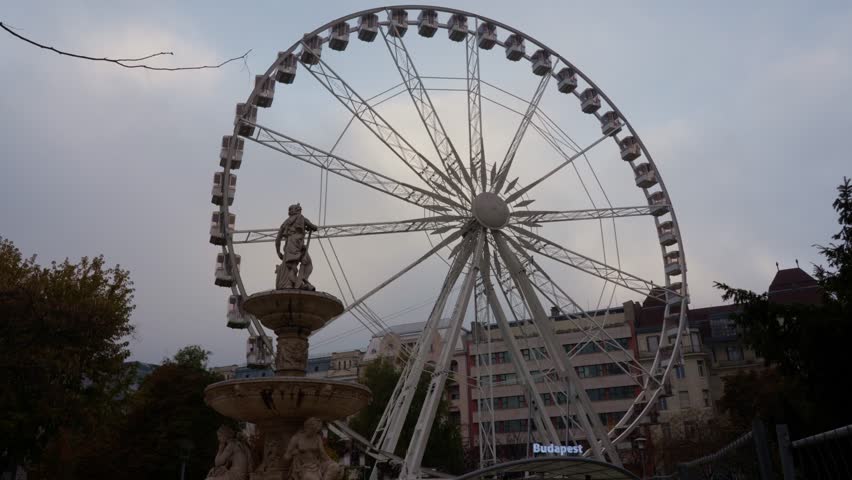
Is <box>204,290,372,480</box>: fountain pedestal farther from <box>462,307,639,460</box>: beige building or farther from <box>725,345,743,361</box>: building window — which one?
<box>725,345,743,361</box>: building window

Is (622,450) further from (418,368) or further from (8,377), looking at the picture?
(8,377)

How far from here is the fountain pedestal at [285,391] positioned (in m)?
11.9

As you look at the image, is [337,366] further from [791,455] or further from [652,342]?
[791,455]

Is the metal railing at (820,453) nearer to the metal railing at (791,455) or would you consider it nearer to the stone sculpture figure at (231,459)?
the metal railing at (791,455)

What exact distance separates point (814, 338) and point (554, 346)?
10.2 m

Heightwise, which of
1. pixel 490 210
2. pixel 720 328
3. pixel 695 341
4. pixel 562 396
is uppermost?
pixel 720 328

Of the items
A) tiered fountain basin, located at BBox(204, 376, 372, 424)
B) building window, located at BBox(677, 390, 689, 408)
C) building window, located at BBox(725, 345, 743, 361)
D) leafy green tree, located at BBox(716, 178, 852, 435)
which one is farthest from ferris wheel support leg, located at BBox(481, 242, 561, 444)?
building window, located at BBox(725, 345, 743, 361)

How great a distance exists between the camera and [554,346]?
2602cm

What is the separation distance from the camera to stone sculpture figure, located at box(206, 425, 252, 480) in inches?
480

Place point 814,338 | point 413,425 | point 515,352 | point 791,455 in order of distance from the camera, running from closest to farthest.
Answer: point 791,455 → point 814,338 → point 515,352 → point 413,425

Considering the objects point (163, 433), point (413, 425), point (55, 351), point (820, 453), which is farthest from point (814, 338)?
point (413, 425)

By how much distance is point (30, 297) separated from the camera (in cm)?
2584

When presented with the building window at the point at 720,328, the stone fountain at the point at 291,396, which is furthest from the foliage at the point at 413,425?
the stone fountain at the point at 291,396

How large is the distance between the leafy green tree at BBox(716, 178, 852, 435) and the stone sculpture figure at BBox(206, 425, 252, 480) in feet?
40.1
